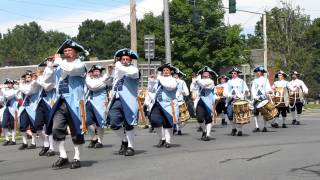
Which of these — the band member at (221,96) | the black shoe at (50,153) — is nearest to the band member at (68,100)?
the black shoe at (50,153)

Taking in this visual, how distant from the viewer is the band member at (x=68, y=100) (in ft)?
35.9

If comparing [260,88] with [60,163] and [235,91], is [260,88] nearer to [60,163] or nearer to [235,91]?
[235,91]

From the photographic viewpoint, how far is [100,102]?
1490cm

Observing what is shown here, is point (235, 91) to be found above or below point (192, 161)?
above

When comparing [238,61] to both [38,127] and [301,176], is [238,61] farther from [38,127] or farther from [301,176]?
[301,176]

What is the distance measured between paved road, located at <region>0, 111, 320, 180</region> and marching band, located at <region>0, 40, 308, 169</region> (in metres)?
0.47

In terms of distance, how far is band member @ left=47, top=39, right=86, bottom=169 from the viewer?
1093 centimetres

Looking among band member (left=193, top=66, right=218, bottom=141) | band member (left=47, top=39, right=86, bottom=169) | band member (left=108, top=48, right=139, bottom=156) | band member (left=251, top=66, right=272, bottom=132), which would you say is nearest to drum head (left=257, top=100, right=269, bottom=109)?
band member (left=251, top=66, right=272, bottom=132)

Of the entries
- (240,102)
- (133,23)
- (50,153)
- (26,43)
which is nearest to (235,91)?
(240,102)

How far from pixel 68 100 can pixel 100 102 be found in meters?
3.97

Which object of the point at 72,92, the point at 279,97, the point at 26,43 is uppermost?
the point at 26,43

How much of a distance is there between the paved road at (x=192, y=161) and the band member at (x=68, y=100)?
548mm

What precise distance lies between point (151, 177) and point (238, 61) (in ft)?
160

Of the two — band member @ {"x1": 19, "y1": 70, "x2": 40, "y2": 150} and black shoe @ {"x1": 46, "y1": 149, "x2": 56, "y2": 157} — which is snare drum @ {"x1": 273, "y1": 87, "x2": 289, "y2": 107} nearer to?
band member @ {"x1": 19, "y1": 70, "x2": 40, "y2": 150}
